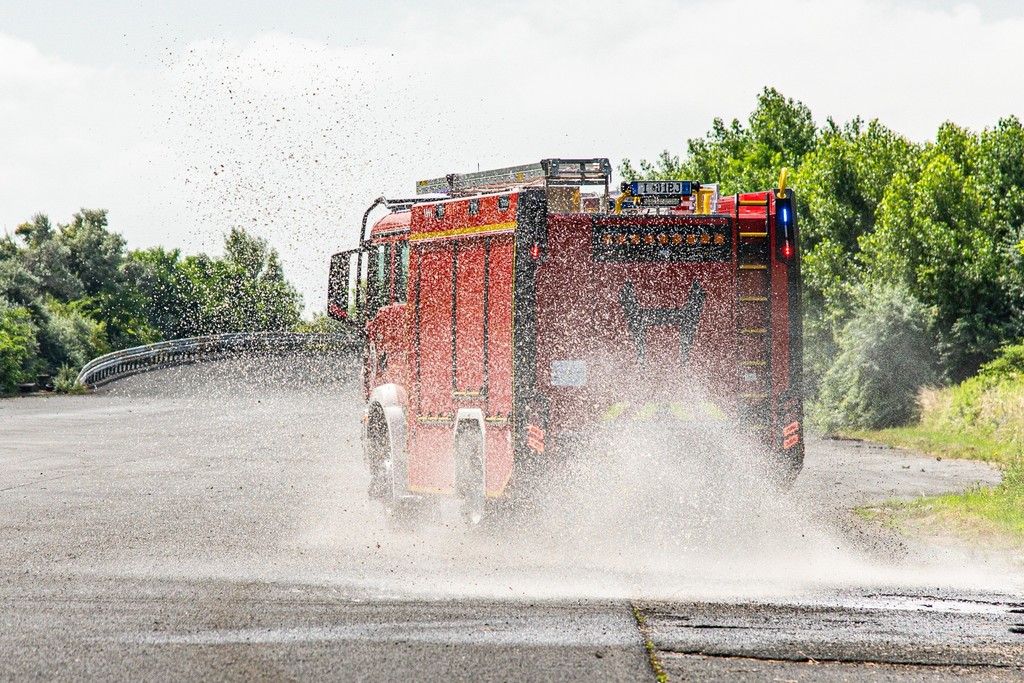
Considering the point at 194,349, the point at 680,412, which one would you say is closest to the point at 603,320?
the point at 680,412

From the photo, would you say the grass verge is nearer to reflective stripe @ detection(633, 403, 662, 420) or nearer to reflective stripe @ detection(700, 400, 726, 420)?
reflective stripe @ detection(700, 400, 726, 420)

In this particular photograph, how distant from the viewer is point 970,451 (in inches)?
960

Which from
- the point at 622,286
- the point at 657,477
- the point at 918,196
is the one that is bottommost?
the point at 657,477

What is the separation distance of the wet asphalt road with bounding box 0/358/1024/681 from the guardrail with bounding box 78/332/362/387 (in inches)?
1490

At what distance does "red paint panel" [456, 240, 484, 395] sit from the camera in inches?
429

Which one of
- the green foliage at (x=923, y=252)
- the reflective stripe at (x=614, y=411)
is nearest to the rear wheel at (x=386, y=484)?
the reflective stripe at (x=614, y=411)

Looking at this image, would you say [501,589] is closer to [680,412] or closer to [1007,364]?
[680,412]

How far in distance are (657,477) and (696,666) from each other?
3.44 m

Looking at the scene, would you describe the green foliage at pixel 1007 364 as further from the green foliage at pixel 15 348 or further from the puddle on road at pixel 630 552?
the green foliage at pixel 15 348

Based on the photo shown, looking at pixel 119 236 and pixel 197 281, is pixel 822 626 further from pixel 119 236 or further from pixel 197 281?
pixel 197 281

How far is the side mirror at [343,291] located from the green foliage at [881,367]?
21.1 meters

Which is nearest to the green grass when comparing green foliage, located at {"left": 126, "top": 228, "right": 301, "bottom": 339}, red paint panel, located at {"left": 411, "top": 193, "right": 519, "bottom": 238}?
red paint panel, located at {"left": 411, "top": 193, "right": 519, "bottom": 238}

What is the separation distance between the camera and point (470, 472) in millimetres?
11266

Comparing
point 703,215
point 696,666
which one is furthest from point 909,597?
point 703,215
